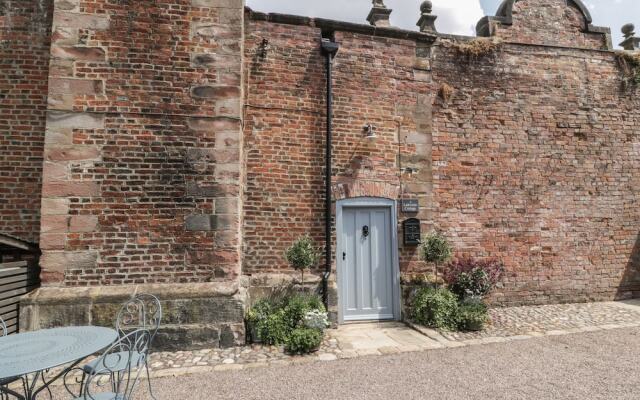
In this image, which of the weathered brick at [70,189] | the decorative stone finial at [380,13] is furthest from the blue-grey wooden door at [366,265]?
the weathered brick at [70,189]

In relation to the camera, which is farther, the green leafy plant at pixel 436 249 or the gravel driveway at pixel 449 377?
the green leafy plant at pixel 436 249

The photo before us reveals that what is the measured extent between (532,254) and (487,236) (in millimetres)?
1052

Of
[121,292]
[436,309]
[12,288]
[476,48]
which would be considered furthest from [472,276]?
[12,288]

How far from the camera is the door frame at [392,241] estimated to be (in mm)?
6488

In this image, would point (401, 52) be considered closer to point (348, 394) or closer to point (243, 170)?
point (243, 170)

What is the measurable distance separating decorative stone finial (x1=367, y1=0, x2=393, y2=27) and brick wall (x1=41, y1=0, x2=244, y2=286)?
9.26 feet

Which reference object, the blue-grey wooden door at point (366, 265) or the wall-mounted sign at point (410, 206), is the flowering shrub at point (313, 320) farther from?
the wall-mounted sign at point (410, 206)

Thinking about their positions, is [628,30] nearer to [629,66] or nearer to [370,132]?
[629,66]

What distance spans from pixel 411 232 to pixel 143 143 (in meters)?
4.60

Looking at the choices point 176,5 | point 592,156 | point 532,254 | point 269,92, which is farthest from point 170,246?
point 592,156

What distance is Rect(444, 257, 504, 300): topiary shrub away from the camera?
21.3ft

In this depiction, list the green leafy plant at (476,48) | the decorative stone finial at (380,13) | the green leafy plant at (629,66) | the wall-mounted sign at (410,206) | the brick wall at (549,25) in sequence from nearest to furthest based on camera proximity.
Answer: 1. the wall-mounted sign at (410,206)
2. the decorative stone finial at (380,13)
3. the green leafy plant at (476,48)
4. the brick wall at (549,25)
5. the green leafy plant at (629,66)

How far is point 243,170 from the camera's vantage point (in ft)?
20.5

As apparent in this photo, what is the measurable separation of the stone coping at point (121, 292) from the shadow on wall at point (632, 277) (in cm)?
807
